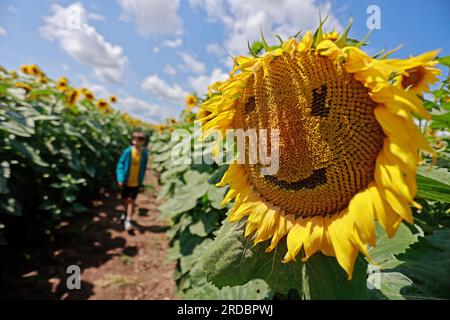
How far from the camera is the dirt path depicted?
4.61 m

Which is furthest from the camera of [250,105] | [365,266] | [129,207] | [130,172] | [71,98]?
[130,172]

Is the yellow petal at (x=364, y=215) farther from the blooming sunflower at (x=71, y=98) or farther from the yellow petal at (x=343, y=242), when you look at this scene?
the blooming sunflower at (x=71, y=98)

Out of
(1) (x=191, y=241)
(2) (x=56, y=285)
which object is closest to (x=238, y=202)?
(1) (x=191, y=241)

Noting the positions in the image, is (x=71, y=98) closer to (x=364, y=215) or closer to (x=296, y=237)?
(x=296, y=237)

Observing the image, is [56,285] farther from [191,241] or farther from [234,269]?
[234,269]

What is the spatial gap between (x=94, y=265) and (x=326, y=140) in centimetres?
543

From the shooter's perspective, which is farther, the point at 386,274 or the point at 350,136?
the point at 386,274

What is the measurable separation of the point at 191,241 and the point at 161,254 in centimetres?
223

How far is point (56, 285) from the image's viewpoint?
4.70 m

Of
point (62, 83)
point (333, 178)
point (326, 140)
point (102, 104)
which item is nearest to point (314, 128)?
point (326, 140)

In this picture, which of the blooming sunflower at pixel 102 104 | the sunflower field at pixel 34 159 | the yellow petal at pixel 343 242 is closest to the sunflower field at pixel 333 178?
the yellow petal at pixel 343 242

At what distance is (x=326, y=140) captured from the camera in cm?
112

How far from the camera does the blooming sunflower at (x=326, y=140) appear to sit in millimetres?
905

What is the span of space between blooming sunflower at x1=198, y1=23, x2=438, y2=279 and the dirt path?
4163 mm
